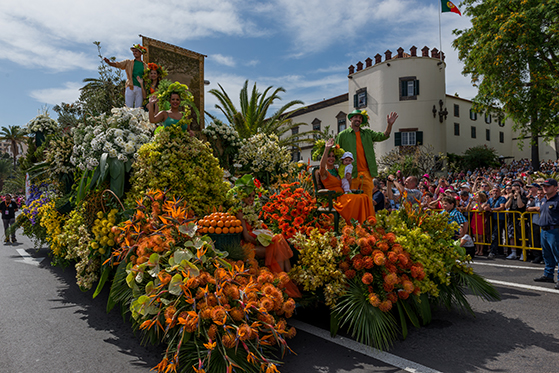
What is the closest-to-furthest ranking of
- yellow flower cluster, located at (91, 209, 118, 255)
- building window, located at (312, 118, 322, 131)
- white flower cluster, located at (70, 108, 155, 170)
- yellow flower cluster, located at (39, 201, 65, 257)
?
yellow flower cluster, located at (91, 209, 118, 255) → white flower cluster, located at (70, 108, 155, 170) → yellow flower cluster, located at (39, 201, 65, 257) → building window, located at (312, 118, 322, 131)

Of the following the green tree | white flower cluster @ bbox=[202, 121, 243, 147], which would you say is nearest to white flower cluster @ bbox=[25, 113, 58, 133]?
white flower cluster @ bbox=[202, 121, 243, 147]

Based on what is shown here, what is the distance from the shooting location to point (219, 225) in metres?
3.88

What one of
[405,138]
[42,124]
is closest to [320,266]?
[42,124]

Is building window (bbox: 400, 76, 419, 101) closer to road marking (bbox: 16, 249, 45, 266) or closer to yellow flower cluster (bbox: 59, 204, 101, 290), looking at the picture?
road marking (bbox: 16, 249, 45, 266)

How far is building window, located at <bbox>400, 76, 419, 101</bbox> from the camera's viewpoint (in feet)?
90.7

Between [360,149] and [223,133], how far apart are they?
3185 millimetres

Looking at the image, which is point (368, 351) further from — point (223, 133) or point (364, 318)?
point (223, 133)

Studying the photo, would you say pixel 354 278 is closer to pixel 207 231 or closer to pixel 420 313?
pixel 420 313

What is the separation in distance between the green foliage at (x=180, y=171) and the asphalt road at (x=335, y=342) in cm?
161

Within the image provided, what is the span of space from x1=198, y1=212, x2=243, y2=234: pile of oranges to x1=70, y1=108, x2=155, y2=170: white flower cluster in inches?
69.2

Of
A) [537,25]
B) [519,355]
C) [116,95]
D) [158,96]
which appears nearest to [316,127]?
[537,25]

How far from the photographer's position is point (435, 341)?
3.73 meters

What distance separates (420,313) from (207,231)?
7.89ft

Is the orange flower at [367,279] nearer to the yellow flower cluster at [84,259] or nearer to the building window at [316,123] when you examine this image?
the yellow flower cluster at [84,259]
